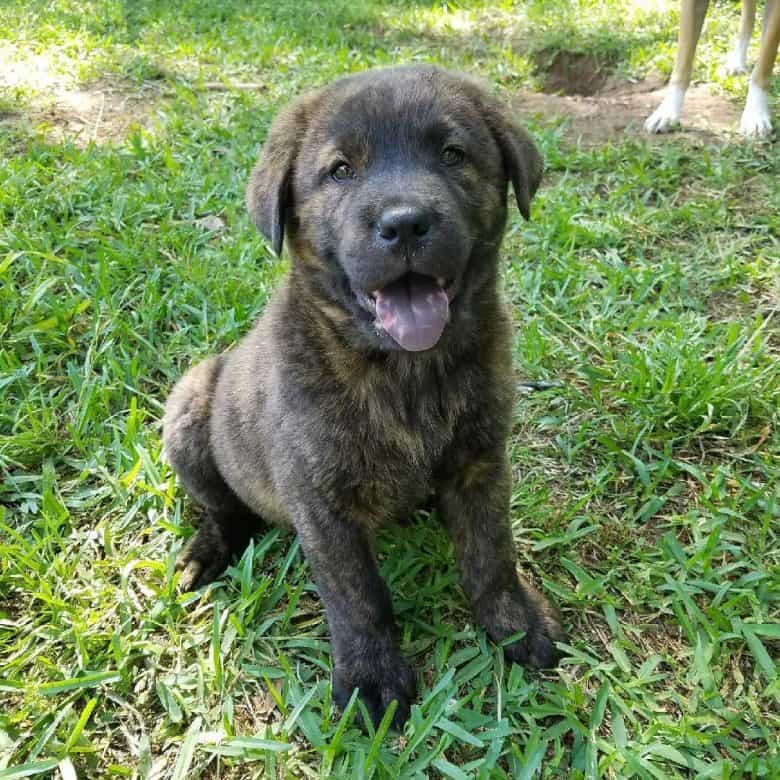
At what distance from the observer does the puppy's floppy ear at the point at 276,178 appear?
232cm

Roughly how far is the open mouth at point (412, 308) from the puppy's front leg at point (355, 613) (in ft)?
1.89

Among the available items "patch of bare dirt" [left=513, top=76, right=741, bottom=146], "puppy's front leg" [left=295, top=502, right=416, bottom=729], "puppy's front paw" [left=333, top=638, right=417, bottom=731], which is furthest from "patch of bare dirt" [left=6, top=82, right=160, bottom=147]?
"puppy's front paw" [left=333, top=638, right=417, bottom=731]

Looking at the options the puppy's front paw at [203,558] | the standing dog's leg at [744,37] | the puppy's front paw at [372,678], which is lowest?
the puppy's front paw at [203,558]

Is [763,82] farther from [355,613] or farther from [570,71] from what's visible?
[355,613]

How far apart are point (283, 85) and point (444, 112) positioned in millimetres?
4148

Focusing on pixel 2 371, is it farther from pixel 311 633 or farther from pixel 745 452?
pixel 745 452

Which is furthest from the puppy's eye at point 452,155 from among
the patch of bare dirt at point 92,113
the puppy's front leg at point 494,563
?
the patch of bare dirt at point 92,113

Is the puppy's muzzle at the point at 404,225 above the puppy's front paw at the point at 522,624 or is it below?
above

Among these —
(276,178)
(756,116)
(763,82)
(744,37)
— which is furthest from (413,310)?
(744,37)

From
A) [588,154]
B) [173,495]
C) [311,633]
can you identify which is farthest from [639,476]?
[588,154]

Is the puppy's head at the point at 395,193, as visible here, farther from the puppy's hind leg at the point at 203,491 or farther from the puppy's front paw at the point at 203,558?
the puppy's front paw at the point at 203,558

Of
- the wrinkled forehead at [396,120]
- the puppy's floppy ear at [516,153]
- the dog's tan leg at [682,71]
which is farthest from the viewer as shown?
the dog's tan leg at [682,71]

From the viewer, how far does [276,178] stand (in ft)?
7.69

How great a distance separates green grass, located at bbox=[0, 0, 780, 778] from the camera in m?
2.23
